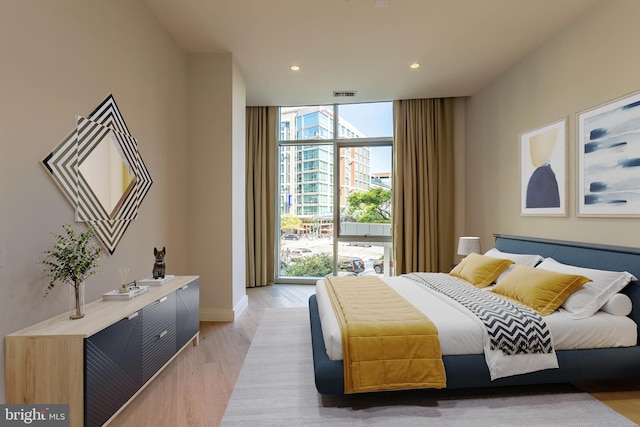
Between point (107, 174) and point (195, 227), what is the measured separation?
1.32 m

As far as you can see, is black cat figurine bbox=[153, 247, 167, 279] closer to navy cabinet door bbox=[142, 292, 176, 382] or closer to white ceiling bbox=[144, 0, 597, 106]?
navy cabinet door bbox=[142, 292, 176, 382]

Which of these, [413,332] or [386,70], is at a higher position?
[386,70]

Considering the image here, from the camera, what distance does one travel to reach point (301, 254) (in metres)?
5.62

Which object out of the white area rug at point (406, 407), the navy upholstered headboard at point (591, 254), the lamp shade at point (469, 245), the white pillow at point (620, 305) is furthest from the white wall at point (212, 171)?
the white pillow at point (620, 305)

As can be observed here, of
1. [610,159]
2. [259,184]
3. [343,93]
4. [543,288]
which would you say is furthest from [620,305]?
[259,184]

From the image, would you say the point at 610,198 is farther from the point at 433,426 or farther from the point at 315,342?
the point at 315,342

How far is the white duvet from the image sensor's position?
6.61ft

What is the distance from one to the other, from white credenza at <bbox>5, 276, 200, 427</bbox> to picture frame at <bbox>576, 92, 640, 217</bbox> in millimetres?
3530

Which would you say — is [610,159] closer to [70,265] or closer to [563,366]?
[563,366]

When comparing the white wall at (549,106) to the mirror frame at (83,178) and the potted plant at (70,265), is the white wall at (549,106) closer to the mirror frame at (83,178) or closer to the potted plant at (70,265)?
the potted plant at (70,265)

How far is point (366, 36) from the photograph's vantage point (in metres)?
3.22

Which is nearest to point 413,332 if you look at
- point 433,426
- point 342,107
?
point 433,426

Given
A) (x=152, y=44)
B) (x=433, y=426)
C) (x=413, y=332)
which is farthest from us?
(x=152, y=44)

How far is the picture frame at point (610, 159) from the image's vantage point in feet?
7.93
